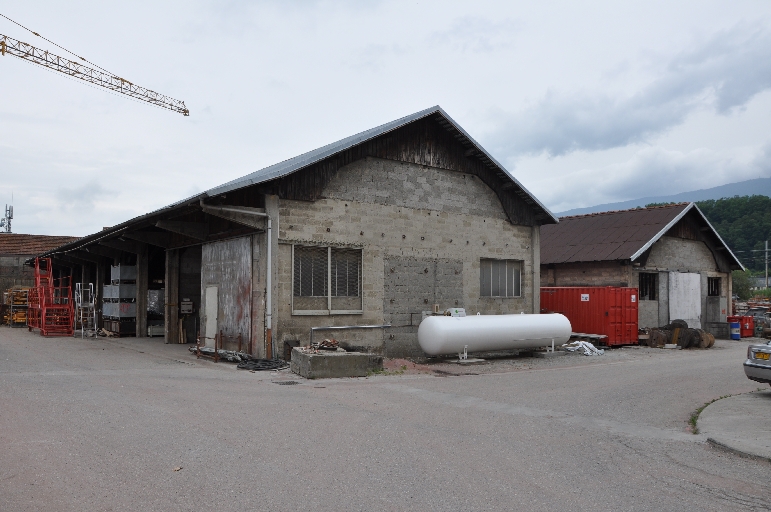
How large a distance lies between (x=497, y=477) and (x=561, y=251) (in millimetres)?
23711

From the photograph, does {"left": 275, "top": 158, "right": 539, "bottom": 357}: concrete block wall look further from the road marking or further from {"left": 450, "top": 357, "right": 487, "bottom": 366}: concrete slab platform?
the road marking

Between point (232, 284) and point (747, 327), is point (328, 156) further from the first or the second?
point (747, 327)

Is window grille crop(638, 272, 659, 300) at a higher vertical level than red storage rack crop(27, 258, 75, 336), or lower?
higher

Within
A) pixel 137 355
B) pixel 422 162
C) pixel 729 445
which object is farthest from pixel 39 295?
pixel 729 445

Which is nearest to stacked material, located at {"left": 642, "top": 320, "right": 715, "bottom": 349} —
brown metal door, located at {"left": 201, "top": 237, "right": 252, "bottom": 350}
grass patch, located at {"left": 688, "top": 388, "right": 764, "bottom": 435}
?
grass patch, located at {"left": 688, "top": 388, "right": 764, "bottom": 435}

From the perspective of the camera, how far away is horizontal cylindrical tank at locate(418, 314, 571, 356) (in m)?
16.8

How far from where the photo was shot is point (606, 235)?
92.7ft

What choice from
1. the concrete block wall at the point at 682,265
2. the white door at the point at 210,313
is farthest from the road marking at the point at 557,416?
the concrete block wall at the point at 682,265

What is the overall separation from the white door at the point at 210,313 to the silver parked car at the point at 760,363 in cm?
1272

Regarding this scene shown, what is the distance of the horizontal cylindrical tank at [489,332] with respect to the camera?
16.8 metres

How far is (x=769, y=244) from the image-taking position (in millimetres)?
84000

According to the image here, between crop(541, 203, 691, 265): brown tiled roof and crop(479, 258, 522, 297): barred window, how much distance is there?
6.10 metres

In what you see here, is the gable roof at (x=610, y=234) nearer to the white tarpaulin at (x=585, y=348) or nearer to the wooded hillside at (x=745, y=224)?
the white tarpaulin at (x=585, y=348)

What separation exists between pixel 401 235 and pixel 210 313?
18.9ft
